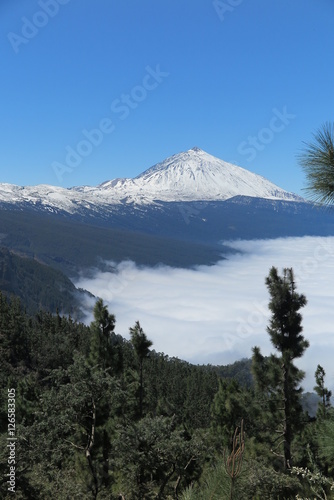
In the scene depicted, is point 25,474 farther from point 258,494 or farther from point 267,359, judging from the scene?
point 267,359

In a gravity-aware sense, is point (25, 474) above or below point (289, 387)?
below

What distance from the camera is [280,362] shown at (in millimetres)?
19781

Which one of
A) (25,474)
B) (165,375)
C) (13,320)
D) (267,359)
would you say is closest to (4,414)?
(25,474)

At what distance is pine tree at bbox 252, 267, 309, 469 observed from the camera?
19.9m

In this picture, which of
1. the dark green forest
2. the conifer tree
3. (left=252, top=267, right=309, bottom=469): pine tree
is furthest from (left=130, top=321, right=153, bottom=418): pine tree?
(left=252, top=267, right=309, bottom=469): pine tree

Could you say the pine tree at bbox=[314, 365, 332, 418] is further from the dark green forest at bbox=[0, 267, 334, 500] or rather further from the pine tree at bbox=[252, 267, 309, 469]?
the pine tree at bbox=[252, 267, 309, 469]

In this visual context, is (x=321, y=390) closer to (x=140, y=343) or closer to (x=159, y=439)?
(x=140, y=343)

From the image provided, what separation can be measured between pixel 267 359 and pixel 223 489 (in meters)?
16.8

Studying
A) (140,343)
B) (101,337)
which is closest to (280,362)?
(140,343)

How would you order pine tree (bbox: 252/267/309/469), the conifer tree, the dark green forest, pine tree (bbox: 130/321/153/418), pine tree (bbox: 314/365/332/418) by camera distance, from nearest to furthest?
1. the dark green forest
2. pine tree (bbox: 252/267/309/469)
3. the conifer tree
4. pine tree (bbox: 130/321/153/418)
5. pine tree (bbox: 314/365/332/418)

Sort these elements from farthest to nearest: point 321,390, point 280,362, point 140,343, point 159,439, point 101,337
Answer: point 321,390 → point 140,343 → point 101,337 → point 280,362 → point 159,439

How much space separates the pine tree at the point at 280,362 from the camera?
19891mm

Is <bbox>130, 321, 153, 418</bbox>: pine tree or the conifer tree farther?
<bbox>130, 321, 153, 418</bbox>: pine tree

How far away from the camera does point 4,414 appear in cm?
3266
